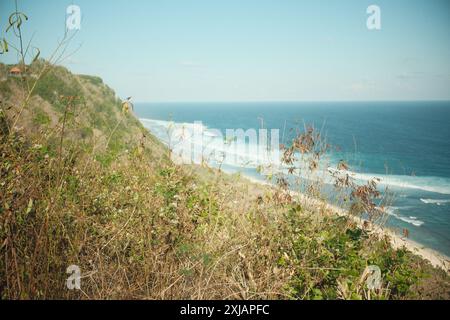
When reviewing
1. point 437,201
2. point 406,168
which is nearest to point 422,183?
point 406,168

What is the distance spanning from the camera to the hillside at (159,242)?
215cm

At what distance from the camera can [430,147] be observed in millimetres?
62688

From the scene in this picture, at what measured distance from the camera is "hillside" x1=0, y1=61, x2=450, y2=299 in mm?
2150

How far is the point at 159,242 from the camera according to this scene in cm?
284

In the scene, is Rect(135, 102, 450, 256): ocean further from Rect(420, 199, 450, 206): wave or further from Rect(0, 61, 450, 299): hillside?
Rect(0, 61, 450, 299): hillside

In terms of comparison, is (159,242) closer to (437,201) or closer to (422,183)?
(437,201)

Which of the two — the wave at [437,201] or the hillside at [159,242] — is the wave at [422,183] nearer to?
the wave at [437,201]

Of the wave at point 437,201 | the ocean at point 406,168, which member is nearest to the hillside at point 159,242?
the ocean at point 406,168

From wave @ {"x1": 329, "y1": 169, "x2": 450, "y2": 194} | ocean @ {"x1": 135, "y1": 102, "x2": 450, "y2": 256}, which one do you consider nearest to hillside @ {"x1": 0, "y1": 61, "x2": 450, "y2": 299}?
ocean @ {"x1": 135, "y1": 102, "x2": 450, "y2": 256}

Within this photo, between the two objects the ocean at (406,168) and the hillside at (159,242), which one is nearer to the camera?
the hillside at (159,242)

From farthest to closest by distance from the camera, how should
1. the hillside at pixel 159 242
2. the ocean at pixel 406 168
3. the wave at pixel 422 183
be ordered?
the wave at pixel 422 183
the ocean at pixel 406 168
the hillside at pixel 159 242

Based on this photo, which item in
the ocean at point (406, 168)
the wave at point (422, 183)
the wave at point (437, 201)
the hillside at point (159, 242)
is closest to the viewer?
the hillside at point (159, 242)

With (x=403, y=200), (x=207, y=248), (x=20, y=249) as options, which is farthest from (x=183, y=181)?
(x=403, y=200)
